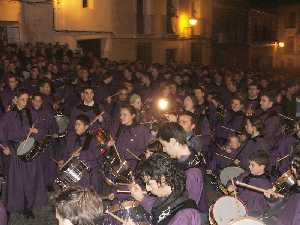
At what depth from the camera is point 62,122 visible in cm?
918

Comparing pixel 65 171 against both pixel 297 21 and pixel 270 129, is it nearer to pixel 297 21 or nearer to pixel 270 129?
pixel 270 129

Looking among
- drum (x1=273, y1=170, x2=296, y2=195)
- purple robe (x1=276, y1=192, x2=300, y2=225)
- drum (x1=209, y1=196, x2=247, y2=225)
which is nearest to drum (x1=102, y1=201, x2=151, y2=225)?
drum (x1=209, y1=196, x2=247, y2=225)

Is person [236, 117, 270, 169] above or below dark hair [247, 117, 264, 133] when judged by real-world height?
below

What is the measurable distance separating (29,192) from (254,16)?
125 feet

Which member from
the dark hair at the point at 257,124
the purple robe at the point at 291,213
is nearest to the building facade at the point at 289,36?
the dark hair at the point at 257,124

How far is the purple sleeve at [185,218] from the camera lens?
3.61 m

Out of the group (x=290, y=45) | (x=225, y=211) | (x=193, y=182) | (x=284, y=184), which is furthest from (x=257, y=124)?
(x=290, y=45)

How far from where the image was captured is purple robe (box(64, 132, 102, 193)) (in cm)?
711

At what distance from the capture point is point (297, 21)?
44.8 meters

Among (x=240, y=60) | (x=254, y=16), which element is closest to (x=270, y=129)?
(x=240, y=60)

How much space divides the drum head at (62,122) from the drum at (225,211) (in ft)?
15.2

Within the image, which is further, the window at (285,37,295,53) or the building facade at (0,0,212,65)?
the window at (285,37,295,53)

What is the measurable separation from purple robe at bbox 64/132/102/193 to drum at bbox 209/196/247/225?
268 centimetres

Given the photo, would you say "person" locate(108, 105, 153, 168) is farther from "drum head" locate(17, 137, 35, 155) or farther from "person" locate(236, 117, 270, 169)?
"person" locate(236, 117, 270, 169)
